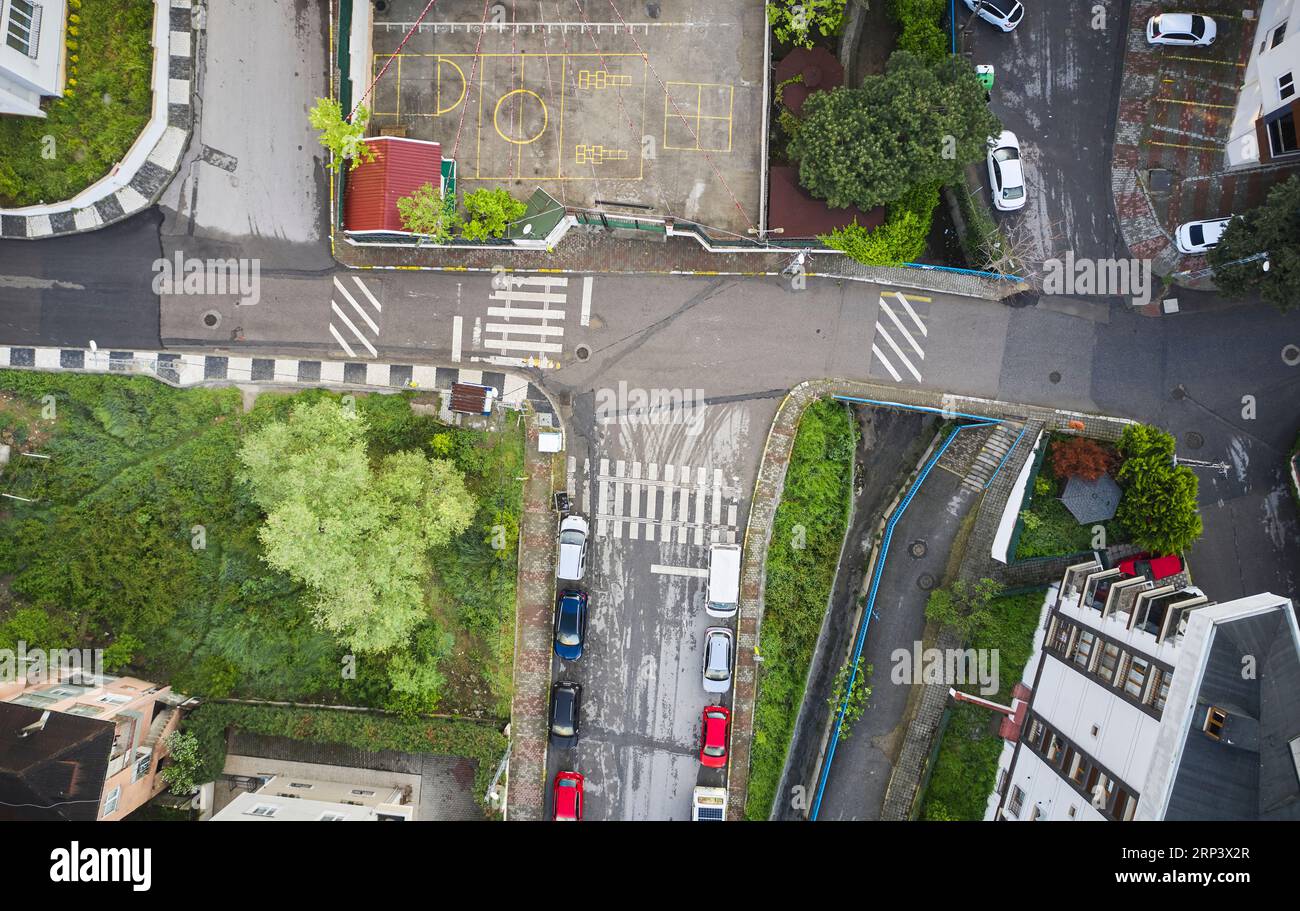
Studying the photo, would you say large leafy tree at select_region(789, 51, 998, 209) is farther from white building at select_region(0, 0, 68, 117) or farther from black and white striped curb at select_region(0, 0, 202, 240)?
white building at select_region(0, 0, 68, 117)

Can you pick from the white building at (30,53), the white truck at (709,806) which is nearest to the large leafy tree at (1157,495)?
the white truck at (709,806)

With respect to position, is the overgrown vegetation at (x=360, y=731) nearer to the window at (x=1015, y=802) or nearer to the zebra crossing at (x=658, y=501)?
the zebra crossing at (x=658, y=501)

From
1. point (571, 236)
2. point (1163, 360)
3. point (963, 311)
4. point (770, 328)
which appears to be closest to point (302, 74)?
point (571, 236)

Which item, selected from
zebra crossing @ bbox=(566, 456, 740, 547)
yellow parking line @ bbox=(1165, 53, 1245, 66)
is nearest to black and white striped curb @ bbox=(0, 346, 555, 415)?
zebra crossing @ bbox=(566, 456, 740, 547)

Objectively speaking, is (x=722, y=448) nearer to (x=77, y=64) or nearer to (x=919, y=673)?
(x=919, y=673)

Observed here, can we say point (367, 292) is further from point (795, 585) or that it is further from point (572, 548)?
point (795, 585)

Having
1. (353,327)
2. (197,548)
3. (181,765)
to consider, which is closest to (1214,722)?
(353,327)

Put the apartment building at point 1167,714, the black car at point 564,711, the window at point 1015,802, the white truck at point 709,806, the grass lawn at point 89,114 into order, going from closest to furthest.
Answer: the apartment building at point 1167,714 < the window at point 1015,802 < the white truck at point 709,806 < the black car at point 564,711 < the grass lawn at point 89,114
